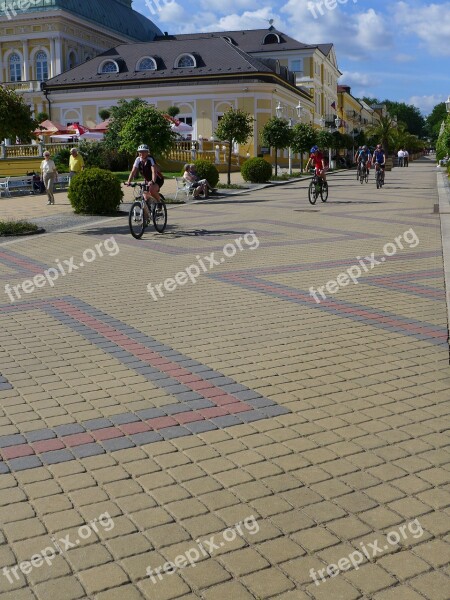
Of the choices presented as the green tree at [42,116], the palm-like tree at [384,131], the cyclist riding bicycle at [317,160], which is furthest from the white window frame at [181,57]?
the palm-like tree at [384,131]

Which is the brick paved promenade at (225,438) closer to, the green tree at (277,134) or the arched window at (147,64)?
the green tree at (277,134)

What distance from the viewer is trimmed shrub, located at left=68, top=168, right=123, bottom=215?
18.9 metres

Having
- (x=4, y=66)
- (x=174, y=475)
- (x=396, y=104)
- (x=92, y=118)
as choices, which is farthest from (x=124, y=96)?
(x=396, y=104)

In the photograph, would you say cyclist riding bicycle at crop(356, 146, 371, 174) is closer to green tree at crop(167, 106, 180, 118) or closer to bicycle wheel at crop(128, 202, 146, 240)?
green tree at crop(167, 106, 180, 118)

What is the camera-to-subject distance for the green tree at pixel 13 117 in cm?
1399

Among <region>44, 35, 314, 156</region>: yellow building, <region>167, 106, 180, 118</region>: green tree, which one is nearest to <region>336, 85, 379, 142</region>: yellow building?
<region>44, 35, 314, 156</region>: yellow building

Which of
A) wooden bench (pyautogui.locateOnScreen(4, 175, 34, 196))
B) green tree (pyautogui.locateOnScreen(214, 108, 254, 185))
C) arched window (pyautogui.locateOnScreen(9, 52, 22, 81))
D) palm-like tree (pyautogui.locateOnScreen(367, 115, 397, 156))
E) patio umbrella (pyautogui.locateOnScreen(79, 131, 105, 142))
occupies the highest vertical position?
arched window (pyautogui.locateOnScreen(9, 52, 22, 81))

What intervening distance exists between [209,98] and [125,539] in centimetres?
5491

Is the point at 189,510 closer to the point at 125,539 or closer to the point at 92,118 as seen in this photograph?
the point at 125,539

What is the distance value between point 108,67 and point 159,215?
46921 millimetres

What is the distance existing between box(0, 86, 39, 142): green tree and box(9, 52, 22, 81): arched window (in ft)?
187

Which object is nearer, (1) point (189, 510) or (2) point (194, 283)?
(1) point (189, 510)

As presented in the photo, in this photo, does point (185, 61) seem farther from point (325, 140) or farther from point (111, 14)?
point (111, 14)

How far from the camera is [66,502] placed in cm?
384
